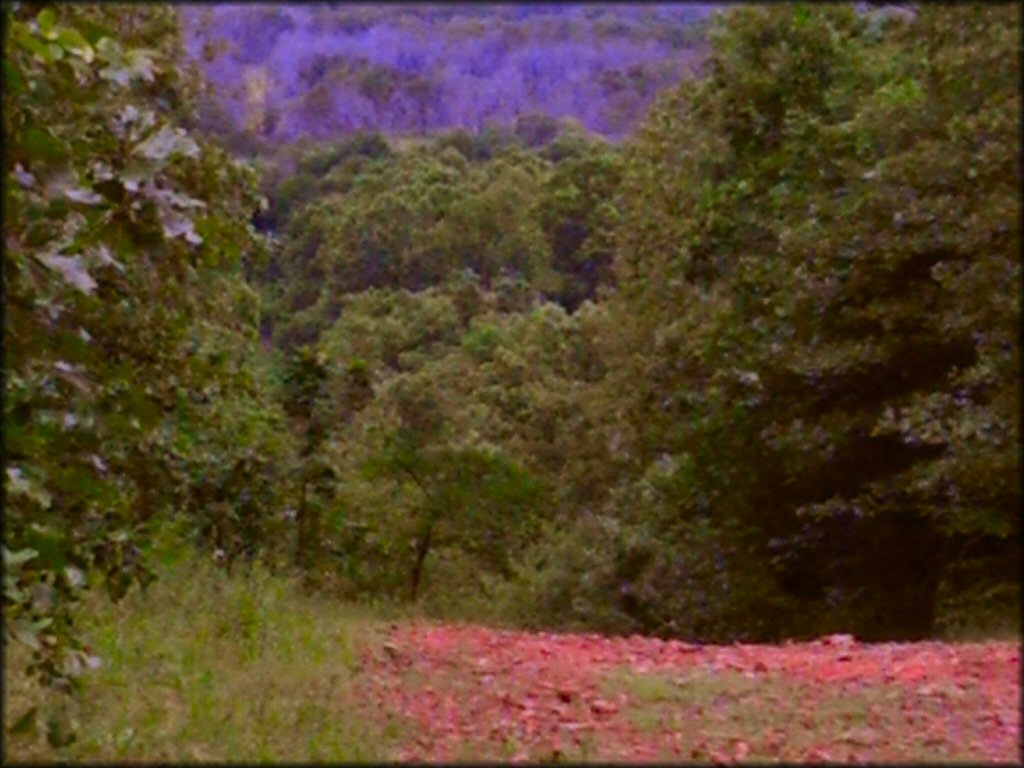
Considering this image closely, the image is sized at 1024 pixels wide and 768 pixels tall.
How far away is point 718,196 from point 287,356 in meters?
4.78

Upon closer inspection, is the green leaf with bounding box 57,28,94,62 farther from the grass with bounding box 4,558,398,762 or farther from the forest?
the grass with bounding box 4,558,398,762

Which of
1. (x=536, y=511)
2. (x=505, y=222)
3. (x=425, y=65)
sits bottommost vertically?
(x=536, y=511)

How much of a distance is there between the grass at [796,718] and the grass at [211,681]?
1.18 metres

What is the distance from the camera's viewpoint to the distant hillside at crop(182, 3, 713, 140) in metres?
9.83

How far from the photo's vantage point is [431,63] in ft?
45.7

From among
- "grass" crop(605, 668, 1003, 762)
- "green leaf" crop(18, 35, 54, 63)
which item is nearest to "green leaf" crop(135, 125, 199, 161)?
"green leaf" crop(18, 35, 54, 63)

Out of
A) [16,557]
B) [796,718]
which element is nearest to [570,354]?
[796,718]

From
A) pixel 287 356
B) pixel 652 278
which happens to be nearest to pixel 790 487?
pixel 652 278

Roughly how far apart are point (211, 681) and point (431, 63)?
9.19m

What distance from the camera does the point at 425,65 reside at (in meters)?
14.1

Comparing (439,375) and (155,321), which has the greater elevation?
(155,321)

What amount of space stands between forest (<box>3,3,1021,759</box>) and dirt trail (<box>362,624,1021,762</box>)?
34.0 inches

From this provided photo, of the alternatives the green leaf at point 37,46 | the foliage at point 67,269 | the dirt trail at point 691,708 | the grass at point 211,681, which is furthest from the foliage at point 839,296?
the green leaf at point 37,46

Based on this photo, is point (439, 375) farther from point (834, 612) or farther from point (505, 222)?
point (834, 612)
